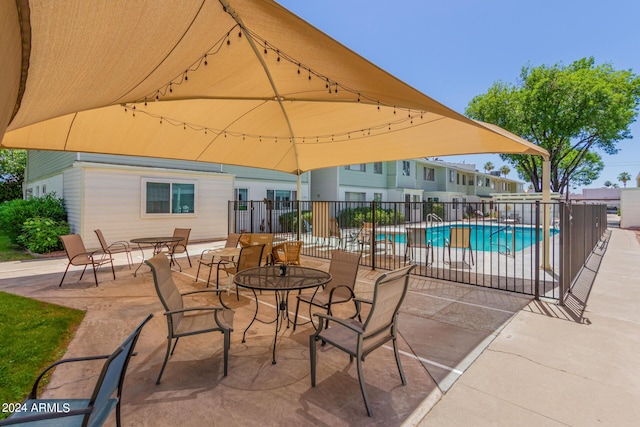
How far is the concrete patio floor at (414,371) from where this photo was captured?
2398mm

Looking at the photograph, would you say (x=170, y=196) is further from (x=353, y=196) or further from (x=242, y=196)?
(x=353, y=196)

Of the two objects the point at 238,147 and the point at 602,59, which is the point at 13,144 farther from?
the point at 602,59

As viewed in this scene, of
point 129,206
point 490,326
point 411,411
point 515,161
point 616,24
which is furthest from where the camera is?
point 515,161

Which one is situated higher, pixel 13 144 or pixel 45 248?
pixel 13 144

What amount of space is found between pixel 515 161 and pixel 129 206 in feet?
81.9

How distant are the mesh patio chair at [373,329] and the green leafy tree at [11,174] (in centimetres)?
2864

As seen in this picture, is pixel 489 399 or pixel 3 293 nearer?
pixel 489 399

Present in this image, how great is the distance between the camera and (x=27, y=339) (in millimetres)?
3713

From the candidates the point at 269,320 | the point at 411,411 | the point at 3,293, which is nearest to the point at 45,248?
the point at 3,293

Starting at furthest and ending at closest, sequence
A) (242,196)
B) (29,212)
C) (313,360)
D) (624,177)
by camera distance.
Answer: (624,177), (242,196), (29,212), (313,360)

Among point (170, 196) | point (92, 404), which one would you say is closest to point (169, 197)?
point (170, 196)

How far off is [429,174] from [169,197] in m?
22.6

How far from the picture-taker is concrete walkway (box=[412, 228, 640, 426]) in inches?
93.4

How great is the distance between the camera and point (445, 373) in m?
2.99
